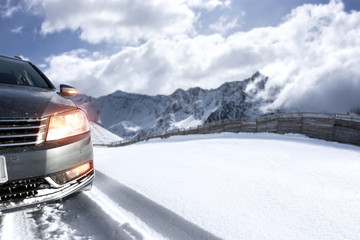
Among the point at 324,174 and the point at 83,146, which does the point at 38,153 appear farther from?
the point at 324,174

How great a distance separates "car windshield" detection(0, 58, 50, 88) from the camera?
10.9 ft

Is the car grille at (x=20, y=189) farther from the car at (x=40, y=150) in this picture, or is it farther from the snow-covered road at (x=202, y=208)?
the snow-covered road at (x=202, y=208)

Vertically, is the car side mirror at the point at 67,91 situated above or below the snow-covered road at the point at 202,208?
above

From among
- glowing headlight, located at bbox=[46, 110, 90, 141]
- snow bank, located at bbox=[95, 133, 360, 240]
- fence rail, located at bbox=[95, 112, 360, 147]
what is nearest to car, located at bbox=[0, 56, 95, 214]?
glowing headlight, located at bbox=[46, 110, 90, 141]

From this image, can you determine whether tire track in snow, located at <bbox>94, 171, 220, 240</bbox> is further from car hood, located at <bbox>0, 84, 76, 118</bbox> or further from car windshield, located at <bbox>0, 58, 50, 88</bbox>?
car windshield, located at <bbox>0, 58, 50, 88</bbox>

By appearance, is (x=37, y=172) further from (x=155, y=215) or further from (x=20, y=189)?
(x=155, y=215)

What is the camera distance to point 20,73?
354 cm

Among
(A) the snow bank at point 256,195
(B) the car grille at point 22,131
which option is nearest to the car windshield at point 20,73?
(B) the car grille at point 22,131

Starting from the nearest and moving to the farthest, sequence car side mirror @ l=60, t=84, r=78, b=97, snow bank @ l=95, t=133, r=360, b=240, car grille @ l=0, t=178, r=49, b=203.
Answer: car grille @ l=0, t=178, r=49, b=203
snow bank @ l=95, t=133, r=360, b=240
car side mirror @ l=60, t=84, r=78, b=97

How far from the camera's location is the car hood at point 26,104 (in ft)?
7.00

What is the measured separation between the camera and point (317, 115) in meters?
16.8

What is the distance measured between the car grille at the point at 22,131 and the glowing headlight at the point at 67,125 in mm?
80

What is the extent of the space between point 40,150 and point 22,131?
227mm

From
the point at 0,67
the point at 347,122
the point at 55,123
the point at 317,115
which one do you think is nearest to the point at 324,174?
the point at 55,123
